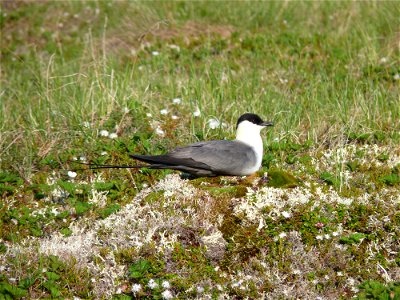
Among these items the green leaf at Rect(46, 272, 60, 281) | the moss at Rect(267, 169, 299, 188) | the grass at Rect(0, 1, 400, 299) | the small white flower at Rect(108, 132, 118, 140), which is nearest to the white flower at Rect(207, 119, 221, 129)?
the grass at Rect(0, 1, 400, 299)

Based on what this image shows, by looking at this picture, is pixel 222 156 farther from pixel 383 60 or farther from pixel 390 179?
pixel 383 60

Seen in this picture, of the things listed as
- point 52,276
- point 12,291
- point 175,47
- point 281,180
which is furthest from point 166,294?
point 175,47

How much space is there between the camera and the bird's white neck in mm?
5266

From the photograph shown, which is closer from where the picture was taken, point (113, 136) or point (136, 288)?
point (136, 288)

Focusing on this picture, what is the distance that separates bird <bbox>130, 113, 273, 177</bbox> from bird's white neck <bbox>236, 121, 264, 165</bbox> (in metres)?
0.03

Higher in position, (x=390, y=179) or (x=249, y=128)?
(x=249, y=128)

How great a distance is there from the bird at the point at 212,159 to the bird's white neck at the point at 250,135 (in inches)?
1.1

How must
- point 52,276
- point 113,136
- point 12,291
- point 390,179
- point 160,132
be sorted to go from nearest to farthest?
point 12,291 → point 52,276 → point 390,179 → point 113,136 → point 160,132

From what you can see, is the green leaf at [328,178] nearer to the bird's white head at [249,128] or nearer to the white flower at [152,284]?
the bird's white head at [249,128]

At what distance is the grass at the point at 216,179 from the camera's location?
14.1 ft

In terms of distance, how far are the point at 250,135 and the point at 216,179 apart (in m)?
0.44

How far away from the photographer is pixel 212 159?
5059 millimetres

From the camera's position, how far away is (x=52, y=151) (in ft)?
19.6

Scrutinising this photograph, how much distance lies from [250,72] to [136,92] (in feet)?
5.74
